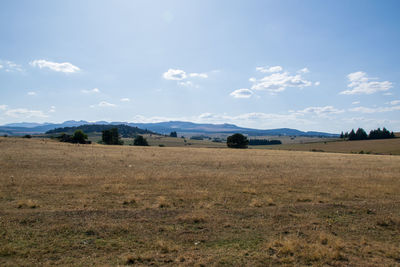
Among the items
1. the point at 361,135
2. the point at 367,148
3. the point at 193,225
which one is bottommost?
the point at 193,225

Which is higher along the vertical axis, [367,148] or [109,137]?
[109,137]

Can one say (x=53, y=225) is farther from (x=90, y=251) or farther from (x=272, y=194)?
(x=272, y=194)

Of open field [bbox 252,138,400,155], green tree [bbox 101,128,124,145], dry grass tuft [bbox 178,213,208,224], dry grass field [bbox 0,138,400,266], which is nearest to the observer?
dry grass field [bbox 0,138,400,266]

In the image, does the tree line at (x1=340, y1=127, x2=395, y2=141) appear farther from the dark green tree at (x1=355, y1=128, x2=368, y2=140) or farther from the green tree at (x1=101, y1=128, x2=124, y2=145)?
the green tree at (x1=101, y1=128, x2=124, y2=145)

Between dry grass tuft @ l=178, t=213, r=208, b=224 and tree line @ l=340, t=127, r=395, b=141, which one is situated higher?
tree line @ l=340, t=127, r=395, b=141

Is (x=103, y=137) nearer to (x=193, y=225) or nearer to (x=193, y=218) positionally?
(x=193, y=218)

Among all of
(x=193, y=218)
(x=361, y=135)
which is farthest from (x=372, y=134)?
(x=193, y=218)

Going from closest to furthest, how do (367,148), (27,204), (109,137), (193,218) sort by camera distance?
1. (193,218)
2. (27,204)
3. (109,137)
4. (367,148)

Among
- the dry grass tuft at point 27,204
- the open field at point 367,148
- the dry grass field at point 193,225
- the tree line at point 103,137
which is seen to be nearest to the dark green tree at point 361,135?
the open field at point 367,148

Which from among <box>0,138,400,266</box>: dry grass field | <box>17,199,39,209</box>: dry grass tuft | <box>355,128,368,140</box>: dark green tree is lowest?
<box>0,138,400,266</box>: dry grass field

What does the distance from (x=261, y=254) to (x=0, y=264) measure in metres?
7.20

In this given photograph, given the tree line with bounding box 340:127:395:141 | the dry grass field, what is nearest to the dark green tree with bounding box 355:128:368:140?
the tree line with bounding box 340:127:395:141

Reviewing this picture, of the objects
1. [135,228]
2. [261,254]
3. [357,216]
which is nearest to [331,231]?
[357,216]

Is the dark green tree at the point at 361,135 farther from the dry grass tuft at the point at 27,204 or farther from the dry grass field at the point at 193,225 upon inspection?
the dry grass tuft at the point at 27,204
